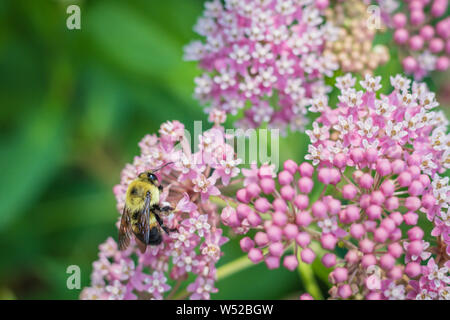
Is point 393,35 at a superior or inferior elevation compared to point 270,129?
superior

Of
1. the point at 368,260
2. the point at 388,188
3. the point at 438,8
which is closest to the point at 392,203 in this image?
the point at 388,188

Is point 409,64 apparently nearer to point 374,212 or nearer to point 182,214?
point 374,212

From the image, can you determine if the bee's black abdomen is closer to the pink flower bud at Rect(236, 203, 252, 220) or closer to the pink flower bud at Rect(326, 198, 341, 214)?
the pink flower bud at Rect(236, 203, 252, 220)

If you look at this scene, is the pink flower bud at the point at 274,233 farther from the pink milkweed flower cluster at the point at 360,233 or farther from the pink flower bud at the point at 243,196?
the pink flower bud at the point at 243,196

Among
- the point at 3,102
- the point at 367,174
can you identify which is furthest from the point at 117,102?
the point at 367,174

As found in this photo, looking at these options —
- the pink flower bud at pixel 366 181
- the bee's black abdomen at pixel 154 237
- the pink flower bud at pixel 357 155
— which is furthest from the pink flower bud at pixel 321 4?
the bee's black abdomen at pixel 154 237
